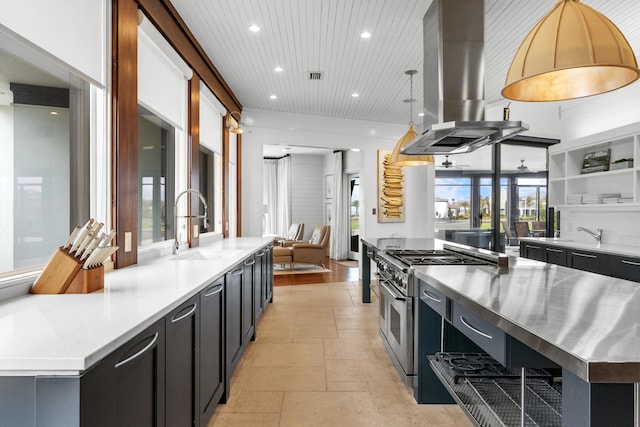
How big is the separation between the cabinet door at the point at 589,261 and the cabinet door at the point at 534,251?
497mm

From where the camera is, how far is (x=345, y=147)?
23.3 feet

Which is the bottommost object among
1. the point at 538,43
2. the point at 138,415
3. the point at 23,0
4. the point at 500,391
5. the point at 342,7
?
the point at 500,391

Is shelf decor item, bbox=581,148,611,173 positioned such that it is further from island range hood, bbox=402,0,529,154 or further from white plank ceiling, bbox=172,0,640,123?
island range hood, bbox=402,0,529,154

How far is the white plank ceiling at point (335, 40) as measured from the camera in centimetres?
320

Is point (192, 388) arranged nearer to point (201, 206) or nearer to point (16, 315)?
point (16, 315)

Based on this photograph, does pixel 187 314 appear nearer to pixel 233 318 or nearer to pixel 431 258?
pixel 233 318

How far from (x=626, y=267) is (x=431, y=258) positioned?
2.06m

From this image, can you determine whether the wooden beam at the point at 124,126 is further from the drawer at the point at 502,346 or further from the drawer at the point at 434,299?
the drawer at the point at 502,346

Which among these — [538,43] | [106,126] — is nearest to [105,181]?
[106,126]

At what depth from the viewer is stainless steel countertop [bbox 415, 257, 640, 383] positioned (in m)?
0.89

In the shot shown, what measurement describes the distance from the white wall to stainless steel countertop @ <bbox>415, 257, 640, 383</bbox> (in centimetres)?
458

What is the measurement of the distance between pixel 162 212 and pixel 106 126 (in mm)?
1357

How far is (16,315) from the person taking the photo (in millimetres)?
1287

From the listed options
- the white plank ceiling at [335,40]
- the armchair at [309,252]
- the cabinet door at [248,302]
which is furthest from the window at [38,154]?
the armchair at [309,252]
